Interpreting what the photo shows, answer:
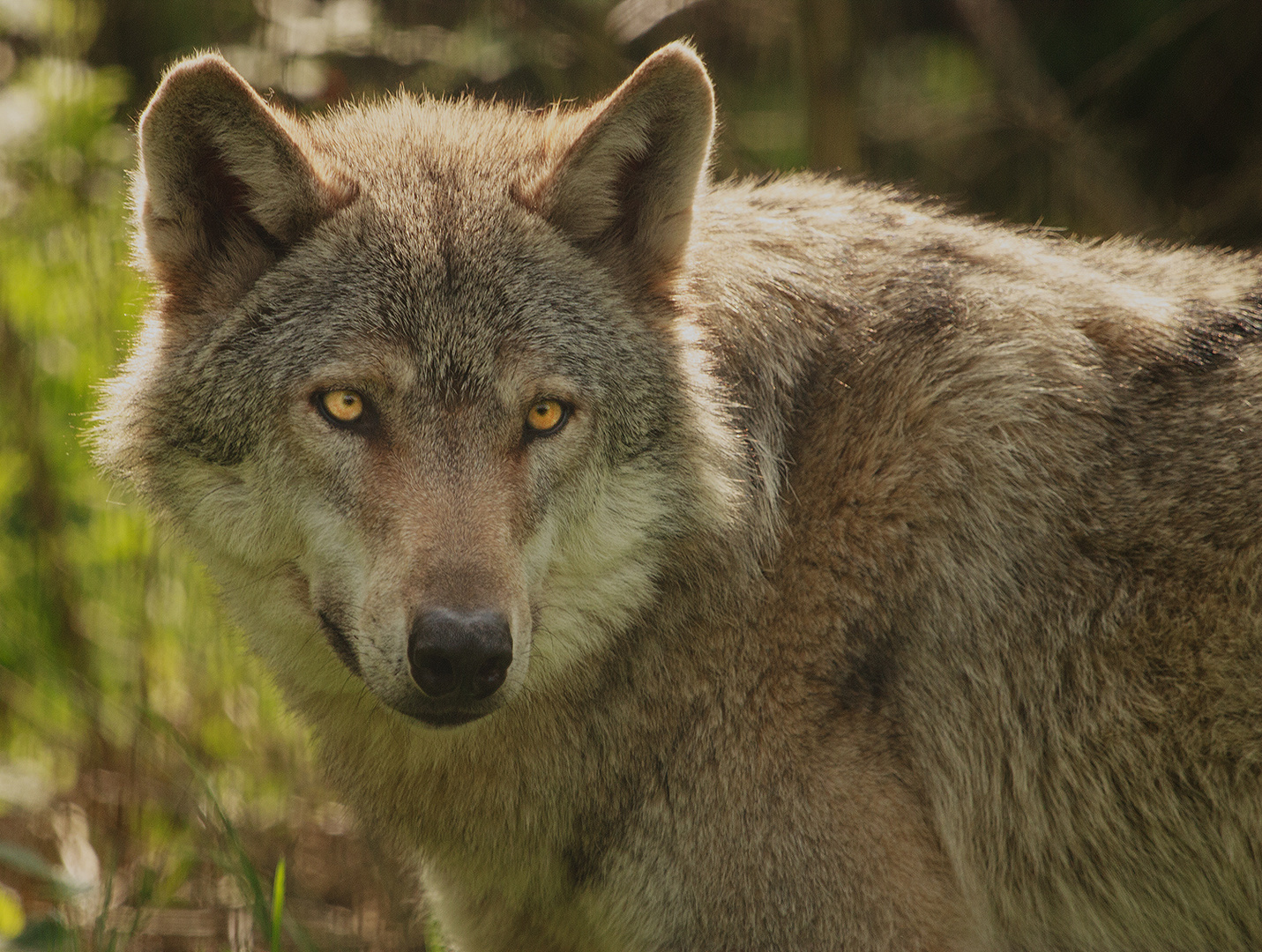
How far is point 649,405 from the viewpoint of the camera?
353 centimetres

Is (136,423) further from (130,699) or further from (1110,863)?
(1110,863)

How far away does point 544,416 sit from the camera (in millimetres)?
3398

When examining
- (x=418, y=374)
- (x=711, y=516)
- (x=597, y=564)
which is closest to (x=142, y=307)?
(x=418, y=374)

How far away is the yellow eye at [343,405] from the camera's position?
3.31 meters

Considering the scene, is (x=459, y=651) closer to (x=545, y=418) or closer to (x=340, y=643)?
(x=340, y=643)

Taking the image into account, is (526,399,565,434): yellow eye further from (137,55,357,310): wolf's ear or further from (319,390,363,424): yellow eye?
(137,55,357,310): wolf's ear

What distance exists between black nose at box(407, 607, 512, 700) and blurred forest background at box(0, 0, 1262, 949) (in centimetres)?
100

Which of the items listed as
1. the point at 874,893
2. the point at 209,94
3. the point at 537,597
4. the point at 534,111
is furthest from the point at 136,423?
the point at 874,893

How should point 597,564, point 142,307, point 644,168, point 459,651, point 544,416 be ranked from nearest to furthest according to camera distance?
point 459,651
point 544,416
point 597,564
point 644,168
point 142,307

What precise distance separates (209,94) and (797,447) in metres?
1.94

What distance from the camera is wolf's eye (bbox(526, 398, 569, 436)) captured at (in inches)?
133

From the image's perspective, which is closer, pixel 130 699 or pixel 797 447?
pixel 797 447

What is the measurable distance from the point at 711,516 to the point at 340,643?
111cm

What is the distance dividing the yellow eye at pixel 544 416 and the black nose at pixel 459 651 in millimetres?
637
